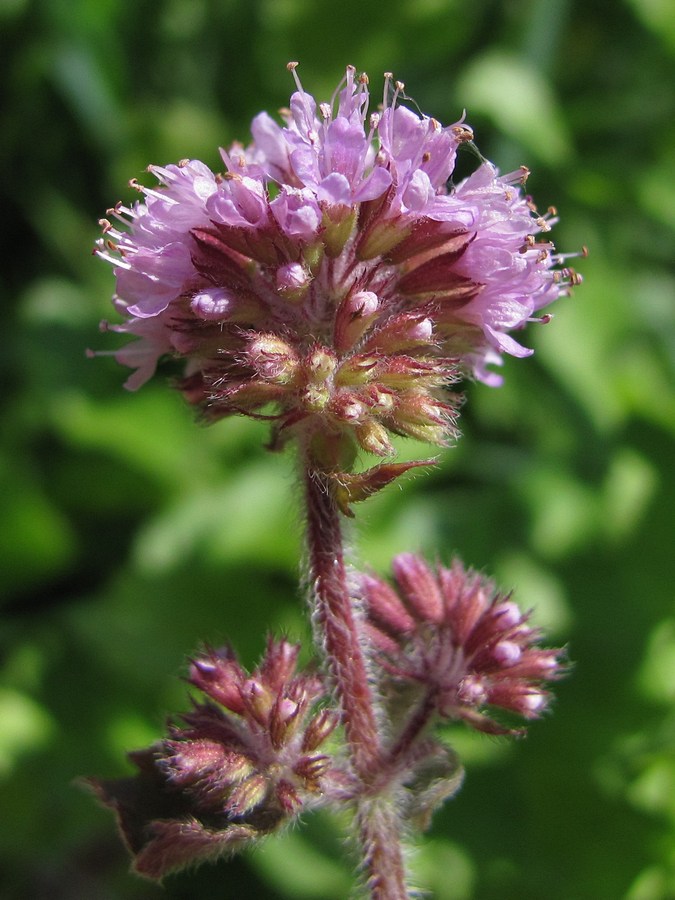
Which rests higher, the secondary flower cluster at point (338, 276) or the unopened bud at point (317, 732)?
the secondary flower cluster at point (338, 276)

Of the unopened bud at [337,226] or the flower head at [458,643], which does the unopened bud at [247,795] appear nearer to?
the flower head at [458,643]

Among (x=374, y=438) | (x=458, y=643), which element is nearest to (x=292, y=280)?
(x=374, y=438)

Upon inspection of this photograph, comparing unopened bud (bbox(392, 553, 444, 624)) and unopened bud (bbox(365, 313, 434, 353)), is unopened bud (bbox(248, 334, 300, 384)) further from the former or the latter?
unopened bud (bbox(392, 553, 444, 624))

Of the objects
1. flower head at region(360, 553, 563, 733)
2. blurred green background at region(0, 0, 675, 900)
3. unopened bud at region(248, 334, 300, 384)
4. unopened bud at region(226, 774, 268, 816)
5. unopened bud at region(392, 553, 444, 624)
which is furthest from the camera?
blurred green background at region(0, 0, 675, 900)

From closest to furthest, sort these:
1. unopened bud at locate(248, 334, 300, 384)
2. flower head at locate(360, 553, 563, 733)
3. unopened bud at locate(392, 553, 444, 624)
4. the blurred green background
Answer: unopened bud at locate(248, 334, 300, 384) < flower head at locate(360, 553, 563, 733) < unopened bud at locate(392, 553, 444, 624) < the blurred green background

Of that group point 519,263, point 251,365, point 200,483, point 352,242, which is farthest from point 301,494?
point 200,483

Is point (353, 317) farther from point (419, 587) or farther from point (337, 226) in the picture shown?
point (419, 587)

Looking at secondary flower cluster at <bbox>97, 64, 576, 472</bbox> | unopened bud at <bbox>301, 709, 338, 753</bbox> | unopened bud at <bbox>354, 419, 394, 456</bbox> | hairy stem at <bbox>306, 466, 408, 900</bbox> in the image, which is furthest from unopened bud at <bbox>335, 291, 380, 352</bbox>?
unopened bud at <bbox>301, 709, 338, 753</bbox>

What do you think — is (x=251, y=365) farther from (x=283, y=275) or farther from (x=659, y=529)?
(x=659, y=529)

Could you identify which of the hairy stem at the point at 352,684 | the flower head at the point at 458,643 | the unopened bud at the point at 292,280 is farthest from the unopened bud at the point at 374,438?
the flower head at the point at 458,643
